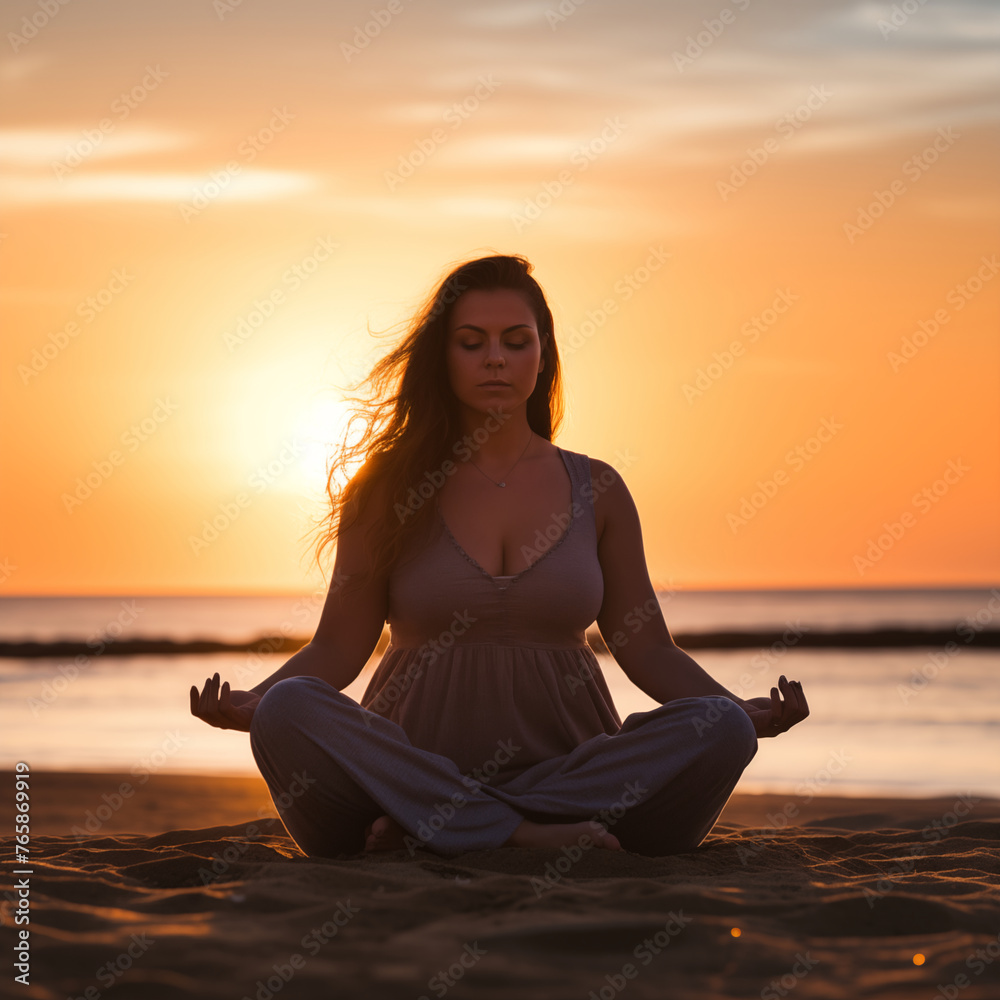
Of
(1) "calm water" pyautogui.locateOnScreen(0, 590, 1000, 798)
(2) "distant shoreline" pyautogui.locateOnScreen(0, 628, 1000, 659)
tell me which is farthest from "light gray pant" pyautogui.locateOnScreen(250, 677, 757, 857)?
(2) "distant shoreline" pyautogui.locateOnScreen(0, 628, 1000, 659)

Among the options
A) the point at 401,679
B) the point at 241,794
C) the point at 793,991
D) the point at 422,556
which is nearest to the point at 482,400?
the point at 422,556

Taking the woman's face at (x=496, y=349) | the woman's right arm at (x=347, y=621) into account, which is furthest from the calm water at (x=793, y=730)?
the woman's face at (x=496, y=349)

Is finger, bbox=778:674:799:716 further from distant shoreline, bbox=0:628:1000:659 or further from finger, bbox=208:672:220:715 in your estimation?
distant shoreline, bbox=0:628:1000:659

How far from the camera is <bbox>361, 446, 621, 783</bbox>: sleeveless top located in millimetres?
3605

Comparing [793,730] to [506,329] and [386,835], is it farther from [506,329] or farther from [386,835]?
[386,835]

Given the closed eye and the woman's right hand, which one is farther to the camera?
the closed eye

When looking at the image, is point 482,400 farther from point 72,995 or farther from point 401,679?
Result: point 72,995

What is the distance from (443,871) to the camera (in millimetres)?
3057

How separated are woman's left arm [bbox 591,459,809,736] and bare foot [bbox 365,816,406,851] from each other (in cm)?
92

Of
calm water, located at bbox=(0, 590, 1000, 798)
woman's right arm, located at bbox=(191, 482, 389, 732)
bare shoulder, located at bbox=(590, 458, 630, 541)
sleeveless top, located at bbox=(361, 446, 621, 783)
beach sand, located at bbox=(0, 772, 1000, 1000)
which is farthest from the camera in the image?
calm water, located at bbox=(0, 590, 1000, 798)

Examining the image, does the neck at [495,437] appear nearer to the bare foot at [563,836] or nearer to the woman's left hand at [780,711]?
the woman's left hand at [780,711]

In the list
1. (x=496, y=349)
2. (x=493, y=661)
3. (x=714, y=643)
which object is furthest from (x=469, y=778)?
(x=714, y=643)

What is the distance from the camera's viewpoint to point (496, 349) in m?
3.80

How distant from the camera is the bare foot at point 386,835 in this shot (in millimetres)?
3354
